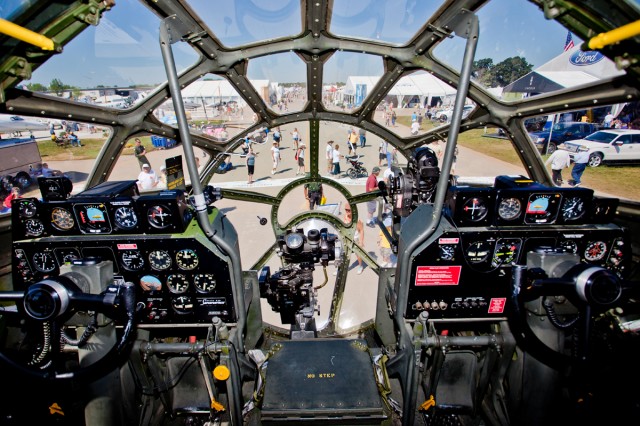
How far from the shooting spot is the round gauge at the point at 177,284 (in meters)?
2.52

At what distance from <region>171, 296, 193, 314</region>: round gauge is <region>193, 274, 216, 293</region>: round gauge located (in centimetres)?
14

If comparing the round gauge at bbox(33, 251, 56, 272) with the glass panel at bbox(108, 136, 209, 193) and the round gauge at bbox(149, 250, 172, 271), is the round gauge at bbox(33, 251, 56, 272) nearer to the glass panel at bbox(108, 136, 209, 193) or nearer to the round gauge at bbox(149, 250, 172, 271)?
the round gauge at bbox(149, 250, 172, 271)

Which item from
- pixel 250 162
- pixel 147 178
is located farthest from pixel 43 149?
pixel 250 162

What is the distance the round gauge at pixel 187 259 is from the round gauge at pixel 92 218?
57cm

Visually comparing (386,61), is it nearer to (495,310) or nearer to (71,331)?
(495,310)

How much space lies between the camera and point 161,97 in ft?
11.6

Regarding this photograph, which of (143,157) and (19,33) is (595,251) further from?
(143,157)

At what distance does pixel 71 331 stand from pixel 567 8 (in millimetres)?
3951

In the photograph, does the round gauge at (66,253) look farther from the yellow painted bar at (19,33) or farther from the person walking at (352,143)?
the person walking at (352,143)

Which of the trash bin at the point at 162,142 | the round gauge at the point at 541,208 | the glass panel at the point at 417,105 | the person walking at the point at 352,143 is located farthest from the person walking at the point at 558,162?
the trash bin at the point at 162,142

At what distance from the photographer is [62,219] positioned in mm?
2396

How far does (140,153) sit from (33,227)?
7.25 ft

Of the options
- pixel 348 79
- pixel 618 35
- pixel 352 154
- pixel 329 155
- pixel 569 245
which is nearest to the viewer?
pixel 618 35

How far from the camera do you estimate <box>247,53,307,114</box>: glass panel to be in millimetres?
3557
